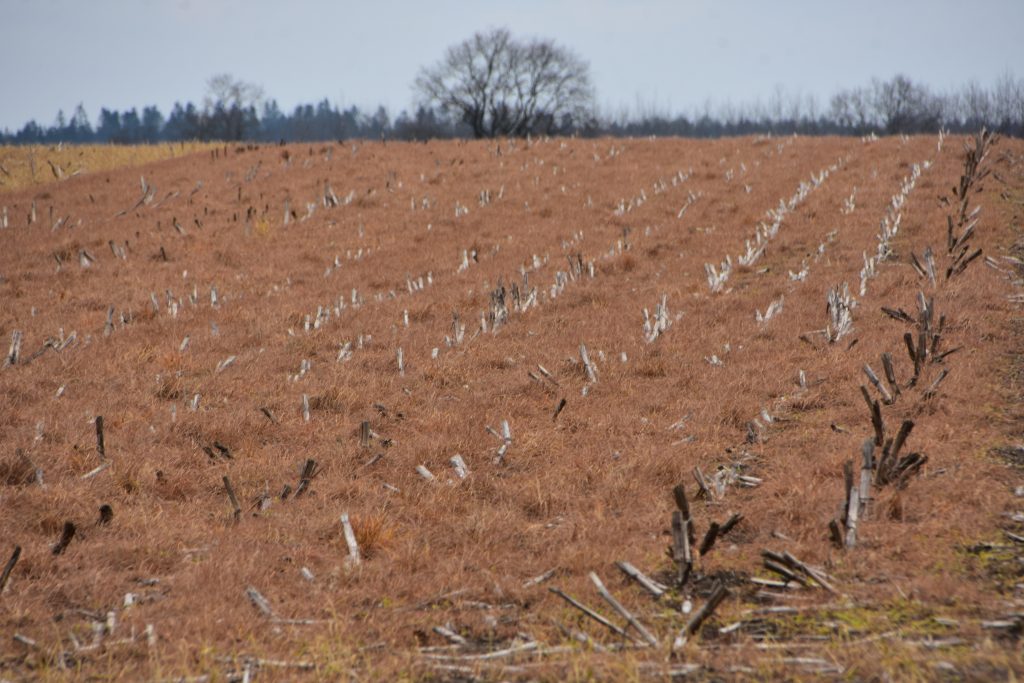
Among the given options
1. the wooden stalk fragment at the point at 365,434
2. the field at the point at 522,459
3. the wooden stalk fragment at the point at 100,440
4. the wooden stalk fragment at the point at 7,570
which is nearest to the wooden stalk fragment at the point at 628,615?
the field at the point at 522,459

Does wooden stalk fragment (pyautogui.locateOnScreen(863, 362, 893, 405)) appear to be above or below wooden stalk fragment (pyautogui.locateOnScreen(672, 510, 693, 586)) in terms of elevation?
above

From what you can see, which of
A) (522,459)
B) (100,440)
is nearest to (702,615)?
(522,459)

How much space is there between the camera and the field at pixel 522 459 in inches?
165

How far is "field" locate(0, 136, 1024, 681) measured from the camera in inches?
165

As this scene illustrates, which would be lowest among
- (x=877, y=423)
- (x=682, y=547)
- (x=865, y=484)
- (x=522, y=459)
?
(x=522, y=459)

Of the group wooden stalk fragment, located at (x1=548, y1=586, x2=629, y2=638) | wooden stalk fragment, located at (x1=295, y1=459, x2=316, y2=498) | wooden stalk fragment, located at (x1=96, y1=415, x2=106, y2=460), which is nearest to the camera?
wooden stalk fragment, located at (x1=548, y1=586, x2=629, y2=638)

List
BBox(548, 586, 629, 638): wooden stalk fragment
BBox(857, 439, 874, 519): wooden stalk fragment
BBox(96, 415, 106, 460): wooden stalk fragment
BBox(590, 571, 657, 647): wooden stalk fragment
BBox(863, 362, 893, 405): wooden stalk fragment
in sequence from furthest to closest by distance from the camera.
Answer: BBox(863, 362, 893, 405): wooden stalk fragment
BBox(96, 415, 106, 460): wooden stalk fragment
BBox(857, 439, 874, 519): wooden stalk fragment
BBox(548, 586, 629, 638): wooden stalk fragment
BBox(590, 571, 657, 647): wooden stalk fragment

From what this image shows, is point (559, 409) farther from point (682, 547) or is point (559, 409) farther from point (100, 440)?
point (100, 440)

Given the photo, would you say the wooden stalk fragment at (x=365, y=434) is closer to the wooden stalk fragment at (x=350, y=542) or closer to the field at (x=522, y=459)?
the field at (x=522, y=459)

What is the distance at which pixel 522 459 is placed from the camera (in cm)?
688

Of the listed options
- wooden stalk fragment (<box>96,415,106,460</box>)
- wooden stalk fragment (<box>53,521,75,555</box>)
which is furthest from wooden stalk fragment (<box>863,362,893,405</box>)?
wooden stalk fragment (<box>96,415,106,460</box>)

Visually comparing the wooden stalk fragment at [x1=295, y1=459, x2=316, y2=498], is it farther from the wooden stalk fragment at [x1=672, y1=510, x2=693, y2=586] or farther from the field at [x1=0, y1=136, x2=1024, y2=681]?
the wooden stalk fragment at [x1=672, y1=510, x2=693, y2=586]

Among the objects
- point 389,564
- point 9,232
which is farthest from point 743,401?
point 9,232

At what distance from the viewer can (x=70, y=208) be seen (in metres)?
20.4
